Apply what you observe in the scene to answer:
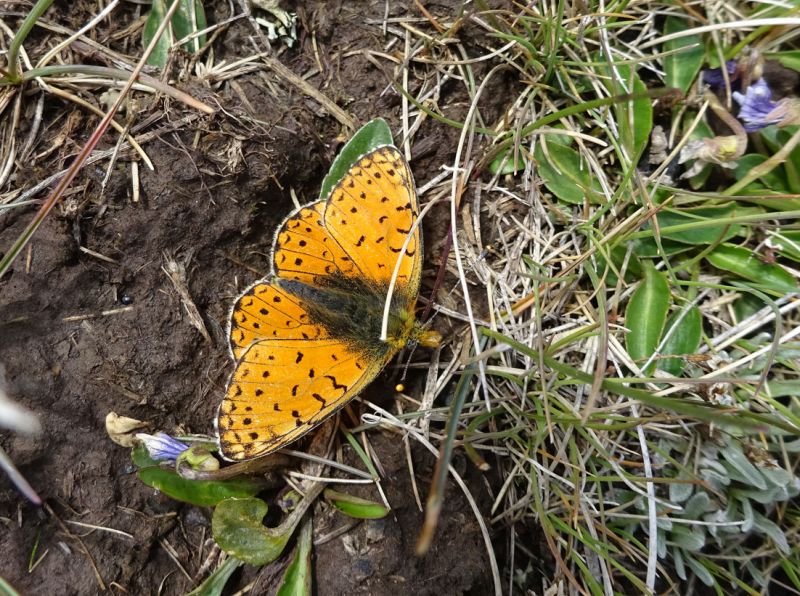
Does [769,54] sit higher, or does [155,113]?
[155,113]

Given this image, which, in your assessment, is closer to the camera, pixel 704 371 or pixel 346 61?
pixel 704 371

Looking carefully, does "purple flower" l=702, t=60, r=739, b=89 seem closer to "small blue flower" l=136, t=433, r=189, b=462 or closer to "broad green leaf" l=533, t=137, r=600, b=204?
"broad green leaf" l=533, t=137, r=600, b=204

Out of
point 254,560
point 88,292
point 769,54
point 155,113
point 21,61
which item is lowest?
point 254,560

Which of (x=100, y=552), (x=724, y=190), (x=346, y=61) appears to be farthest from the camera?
(x=346, y=61)

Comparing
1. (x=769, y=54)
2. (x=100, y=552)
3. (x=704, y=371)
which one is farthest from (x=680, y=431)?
(x=100, y=552)

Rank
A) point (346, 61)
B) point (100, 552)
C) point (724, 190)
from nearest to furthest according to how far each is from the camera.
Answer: point (100, 552) < point (724, 190) < point (346, 61)

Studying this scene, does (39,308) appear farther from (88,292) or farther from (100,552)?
(100,552)

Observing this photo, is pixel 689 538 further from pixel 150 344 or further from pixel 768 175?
pixel 150 344

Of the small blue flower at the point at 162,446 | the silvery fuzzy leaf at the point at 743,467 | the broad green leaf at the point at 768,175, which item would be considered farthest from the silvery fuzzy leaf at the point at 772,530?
the small blue flower at the point at 162,446
